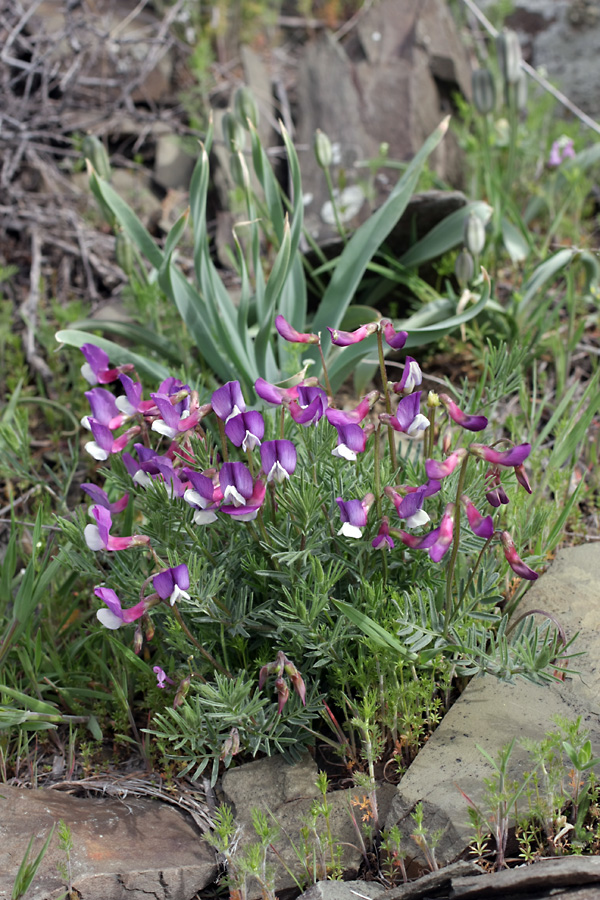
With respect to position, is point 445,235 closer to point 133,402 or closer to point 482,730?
point 133,402

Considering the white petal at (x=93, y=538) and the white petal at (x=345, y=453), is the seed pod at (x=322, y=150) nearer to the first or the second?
the white petal at (x=345, y=453)

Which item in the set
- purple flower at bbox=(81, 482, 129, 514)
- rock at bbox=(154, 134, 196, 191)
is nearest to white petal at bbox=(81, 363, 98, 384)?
purple flower at bbox=(81, 482, 129, 514)

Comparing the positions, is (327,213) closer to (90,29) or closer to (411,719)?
(90,29)

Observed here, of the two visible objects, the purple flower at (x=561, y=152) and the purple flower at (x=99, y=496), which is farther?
the purple flower at (x=561, y=152)

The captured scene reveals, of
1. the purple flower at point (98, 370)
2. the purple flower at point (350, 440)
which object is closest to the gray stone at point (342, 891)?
the purple flower at point (350, 440)

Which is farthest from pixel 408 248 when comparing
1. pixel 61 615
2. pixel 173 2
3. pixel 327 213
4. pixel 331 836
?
pixel 173 2

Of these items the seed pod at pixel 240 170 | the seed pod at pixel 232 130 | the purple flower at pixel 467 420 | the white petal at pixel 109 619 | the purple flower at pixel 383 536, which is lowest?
the white petal at pixel 109 619

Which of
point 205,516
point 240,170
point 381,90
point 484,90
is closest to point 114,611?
point 205,516
